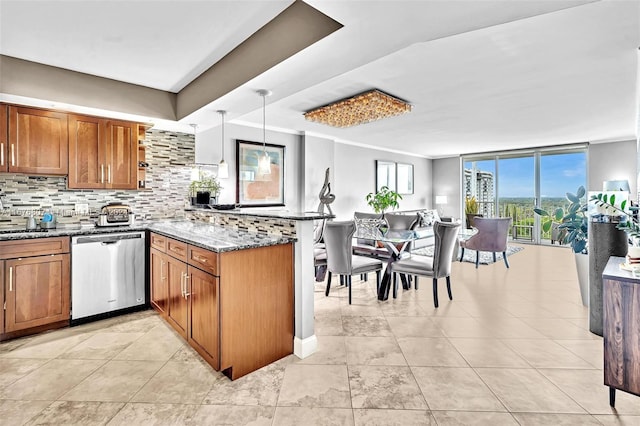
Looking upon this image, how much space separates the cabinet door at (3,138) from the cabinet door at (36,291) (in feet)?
3.03

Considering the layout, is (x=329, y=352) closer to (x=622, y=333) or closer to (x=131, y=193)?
(x=622, y=333)

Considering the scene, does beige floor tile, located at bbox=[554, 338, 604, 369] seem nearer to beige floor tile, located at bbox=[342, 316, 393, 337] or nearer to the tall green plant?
the tall green plant

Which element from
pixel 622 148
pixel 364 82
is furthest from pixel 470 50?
pixel 622 148

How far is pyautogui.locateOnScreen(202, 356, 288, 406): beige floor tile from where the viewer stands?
1.94 meters

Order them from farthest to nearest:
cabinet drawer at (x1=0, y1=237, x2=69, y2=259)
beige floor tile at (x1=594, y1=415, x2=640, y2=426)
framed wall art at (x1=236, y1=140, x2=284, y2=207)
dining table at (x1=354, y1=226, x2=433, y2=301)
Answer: framed wall art at (x1=236, y1=140, x2=284, y2=207), dining table at (x1=354, y1=226, x2=433, y2=301), cabinet drawer at (x1=0, y1=237, x2=69, y2=259), beige floor tile at (x1=594, y1=415, x2=640, y2=426)

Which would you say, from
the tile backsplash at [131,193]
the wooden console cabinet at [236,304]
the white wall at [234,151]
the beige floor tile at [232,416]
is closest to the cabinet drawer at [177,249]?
the wooden console cabinet at [236,304]

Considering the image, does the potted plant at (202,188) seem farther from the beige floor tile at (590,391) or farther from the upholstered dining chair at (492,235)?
the upholstered dining chair at (492,235)

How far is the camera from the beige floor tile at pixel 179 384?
1970 millimetres

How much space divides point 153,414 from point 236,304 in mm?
755

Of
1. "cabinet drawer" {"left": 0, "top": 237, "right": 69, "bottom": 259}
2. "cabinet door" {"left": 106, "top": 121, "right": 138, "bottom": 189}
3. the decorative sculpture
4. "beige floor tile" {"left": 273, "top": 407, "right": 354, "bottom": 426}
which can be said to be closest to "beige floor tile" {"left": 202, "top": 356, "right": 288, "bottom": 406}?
"beige floor tile" {"left": 273, "top": 407, "right": 354, "bottom": 426}

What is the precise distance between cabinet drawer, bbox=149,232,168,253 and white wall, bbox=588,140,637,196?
8658 millimetres

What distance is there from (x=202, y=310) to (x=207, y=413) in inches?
27.7

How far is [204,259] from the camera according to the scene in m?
Answer: 2.29

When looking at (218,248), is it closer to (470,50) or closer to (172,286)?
(172,286)
